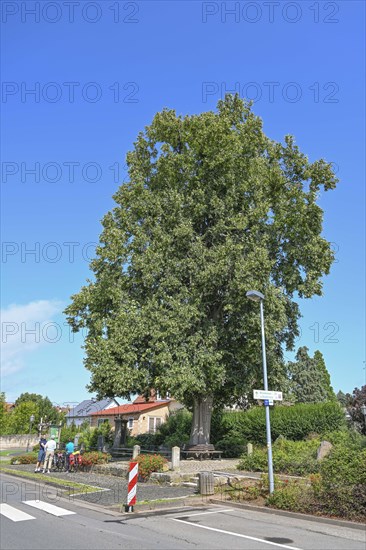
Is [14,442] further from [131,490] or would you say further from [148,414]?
[131,490]

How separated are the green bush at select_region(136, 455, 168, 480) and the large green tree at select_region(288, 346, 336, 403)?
1467 inches

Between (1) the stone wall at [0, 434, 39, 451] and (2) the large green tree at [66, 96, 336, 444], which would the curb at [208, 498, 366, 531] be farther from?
(1) the stone wall at [0, 434, 39, 451]

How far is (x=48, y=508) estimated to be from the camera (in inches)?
489

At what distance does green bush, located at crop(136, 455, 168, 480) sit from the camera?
18562 mm

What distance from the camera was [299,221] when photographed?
25531mm

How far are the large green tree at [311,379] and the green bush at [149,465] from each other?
37.3m

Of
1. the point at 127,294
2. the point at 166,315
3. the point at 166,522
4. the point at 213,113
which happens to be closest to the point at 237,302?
the point at 166,315

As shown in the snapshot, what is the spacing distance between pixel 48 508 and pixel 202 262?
13.8 m

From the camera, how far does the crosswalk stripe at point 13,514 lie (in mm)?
10605

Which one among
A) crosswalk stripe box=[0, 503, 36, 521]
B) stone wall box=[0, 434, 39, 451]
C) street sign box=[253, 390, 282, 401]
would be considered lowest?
stone wall box=[0, 434, 39, 451]

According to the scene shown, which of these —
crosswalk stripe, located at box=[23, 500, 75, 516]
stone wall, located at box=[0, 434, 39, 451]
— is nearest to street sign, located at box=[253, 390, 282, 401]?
crosswalk stripe, located at box=[23, 500, 75, 516]

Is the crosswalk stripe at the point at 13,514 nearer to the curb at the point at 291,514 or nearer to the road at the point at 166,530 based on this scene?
the road at the point at 166,530

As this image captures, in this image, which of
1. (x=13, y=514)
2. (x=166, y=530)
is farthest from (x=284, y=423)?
(x=13, y=514)

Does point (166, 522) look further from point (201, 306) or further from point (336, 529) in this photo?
point (201, 306)
